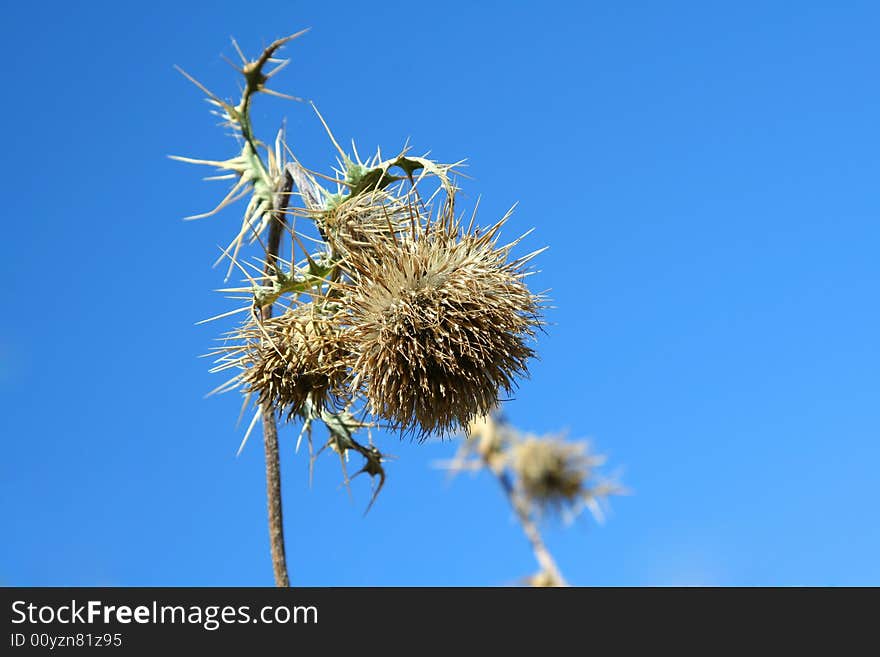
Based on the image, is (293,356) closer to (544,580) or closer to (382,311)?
(382,311)

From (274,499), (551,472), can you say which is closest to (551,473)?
(551,472)

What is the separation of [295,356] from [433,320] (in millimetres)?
654

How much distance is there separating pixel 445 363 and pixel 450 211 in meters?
0.67

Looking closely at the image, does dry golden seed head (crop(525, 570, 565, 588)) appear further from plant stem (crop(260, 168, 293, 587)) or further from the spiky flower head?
plant stem (crop(260, 168, 293, 587))

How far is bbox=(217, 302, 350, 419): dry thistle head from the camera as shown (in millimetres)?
3848

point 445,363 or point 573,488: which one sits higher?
point 573,488

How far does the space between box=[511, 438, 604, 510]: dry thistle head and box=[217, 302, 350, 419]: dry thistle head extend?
10.2m

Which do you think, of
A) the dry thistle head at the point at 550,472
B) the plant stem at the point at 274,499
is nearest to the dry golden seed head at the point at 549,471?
the dry thistle head at the point at 550,472

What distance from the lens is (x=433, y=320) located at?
366cm

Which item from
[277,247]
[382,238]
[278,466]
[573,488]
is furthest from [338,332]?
[573,488]

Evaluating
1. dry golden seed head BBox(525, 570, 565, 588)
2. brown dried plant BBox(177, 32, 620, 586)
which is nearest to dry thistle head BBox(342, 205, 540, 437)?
brown dried plant BBox(177, 32, 620, 586)

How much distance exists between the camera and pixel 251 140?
14.3 ft

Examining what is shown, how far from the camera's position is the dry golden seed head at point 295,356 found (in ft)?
12.6
